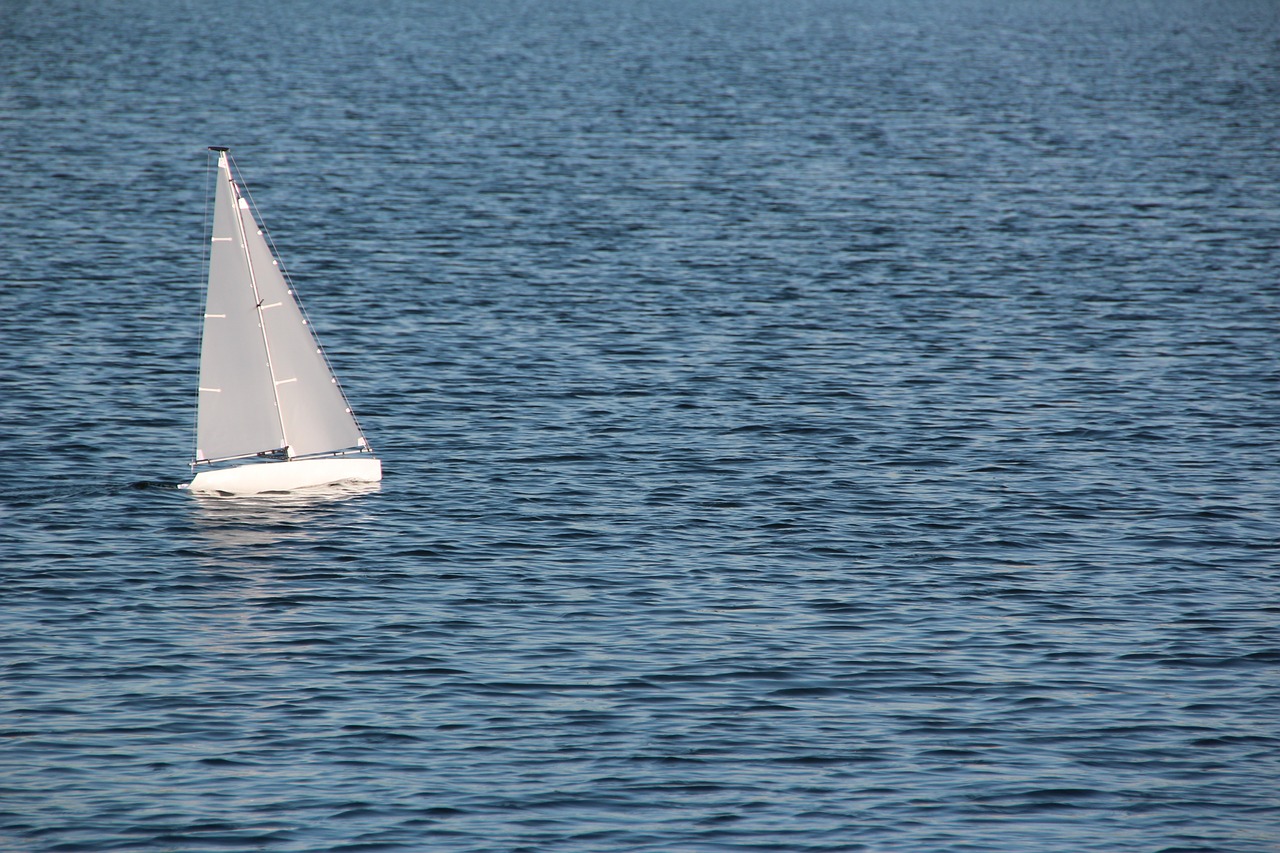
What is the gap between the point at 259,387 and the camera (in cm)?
4416

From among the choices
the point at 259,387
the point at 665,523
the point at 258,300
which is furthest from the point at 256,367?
the point at 665,523

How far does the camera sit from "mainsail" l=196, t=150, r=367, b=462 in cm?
4300

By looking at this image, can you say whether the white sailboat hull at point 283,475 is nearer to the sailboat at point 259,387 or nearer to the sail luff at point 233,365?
the sailboat at point 259,387

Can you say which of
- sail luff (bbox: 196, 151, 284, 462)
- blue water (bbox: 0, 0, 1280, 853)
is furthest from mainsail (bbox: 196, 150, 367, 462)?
blue water (bbox: 0, 0, 1280, 853)

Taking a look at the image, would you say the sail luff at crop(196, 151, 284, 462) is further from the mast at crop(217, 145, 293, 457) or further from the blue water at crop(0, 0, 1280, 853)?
the blue water at crop(0, 0, 1280, 853)

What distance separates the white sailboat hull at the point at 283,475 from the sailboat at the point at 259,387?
0.03m

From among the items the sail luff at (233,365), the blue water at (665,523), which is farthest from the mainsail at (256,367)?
the blue water at (665,523)

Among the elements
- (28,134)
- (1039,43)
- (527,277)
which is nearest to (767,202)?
(527,277)

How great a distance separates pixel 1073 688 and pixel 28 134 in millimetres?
89407

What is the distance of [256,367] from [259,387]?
0.53m

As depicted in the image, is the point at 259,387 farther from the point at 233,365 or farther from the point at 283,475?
the point at 283,475

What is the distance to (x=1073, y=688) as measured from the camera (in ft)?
108

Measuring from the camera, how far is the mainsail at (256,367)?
43.0 m

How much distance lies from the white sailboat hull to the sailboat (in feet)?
0.08
